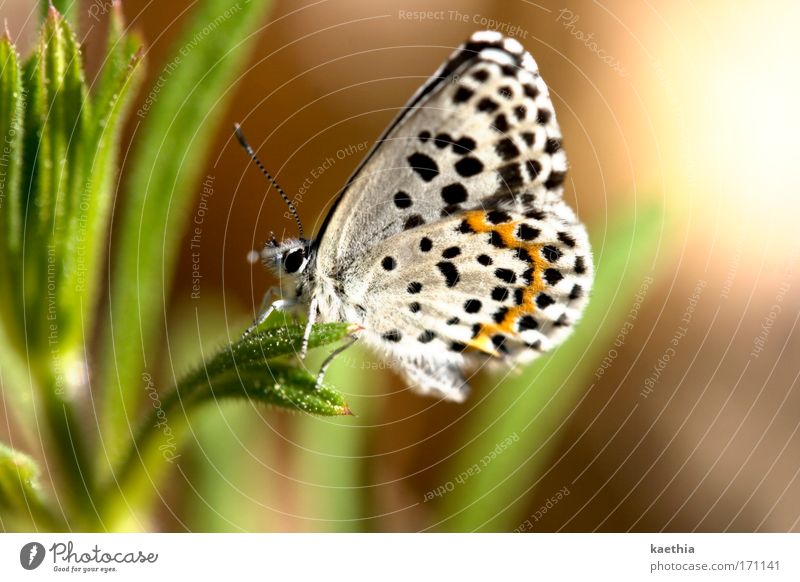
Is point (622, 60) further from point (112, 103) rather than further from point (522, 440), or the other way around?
point (112, 103)

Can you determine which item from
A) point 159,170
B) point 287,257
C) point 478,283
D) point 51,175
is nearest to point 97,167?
point 51,175

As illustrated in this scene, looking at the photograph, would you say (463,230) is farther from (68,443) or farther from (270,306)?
(68,443)

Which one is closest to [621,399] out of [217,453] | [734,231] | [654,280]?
[654,280]

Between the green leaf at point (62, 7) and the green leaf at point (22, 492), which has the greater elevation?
the green leaf at point (62, 7)

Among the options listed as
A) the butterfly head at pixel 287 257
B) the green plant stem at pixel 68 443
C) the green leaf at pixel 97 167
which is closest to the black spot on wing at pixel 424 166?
the butterfly head at pixel 287 257
